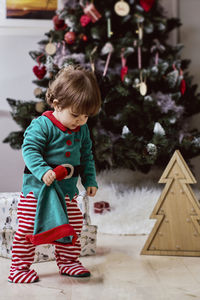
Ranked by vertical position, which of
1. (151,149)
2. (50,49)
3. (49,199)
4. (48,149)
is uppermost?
(50,49)

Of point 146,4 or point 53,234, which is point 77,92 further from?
point 146,4

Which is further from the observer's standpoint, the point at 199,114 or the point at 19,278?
the point at 199,114

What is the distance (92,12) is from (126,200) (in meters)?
1.03

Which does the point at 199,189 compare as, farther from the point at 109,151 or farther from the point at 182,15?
the point at 182,15

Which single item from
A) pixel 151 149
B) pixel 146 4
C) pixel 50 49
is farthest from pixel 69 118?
pixel 146 4

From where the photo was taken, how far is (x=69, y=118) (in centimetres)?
120

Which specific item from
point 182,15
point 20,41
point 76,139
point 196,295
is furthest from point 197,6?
point 196,295

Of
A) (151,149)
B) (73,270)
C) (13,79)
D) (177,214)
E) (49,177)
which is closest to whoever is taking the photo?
(49,177)

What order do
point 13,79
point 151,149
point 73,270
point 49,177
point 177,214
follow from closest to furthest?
point 49,177 → point 73,270 → point 177,214 → point 151,149 → point 13,79

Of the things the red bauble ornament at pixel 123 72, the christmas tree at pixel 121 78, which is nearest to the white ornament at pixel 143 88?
the christmas tree at pixel 121 78

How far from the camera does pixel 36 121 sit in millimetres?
1238

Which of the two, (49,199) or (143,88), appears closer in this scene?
(49,199)

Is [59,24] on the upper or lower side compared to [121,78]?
upper

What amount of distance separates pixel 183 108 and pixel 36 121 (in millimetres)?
1228
